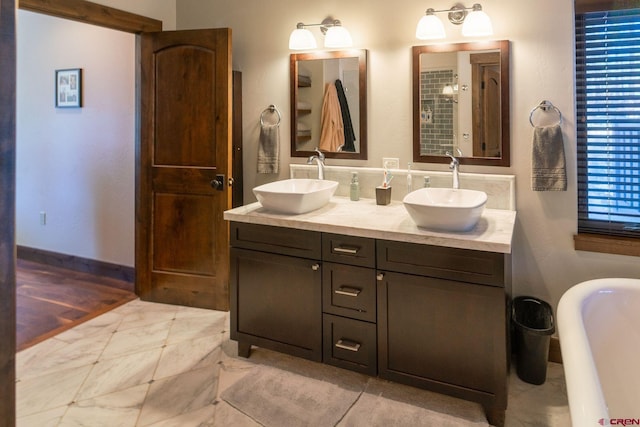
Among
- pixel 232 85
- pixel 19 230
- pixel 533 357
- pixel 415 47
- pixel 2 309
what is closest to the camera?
pixel 2 309

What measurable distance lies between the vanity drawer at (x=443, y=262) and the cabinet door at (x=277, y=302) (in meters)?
0.38

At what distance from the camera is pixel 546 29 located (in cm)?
228

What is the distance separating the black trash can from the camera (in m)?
2.13

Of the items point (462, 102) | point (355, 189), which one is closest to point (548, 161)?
point (462, 102)

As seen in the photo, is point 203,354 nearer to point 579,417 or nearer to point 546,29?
point 579,417

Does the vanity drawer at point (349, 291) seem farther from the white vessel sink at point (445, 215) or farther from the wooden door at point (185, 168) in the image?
the wooden door at point (185, 168)

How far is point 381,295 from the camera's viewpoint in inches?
79.2

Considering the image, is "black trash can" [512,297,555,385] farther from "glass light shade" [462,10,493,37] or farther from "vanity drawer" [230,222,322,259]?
"glass light shade" [462,10,493,37]

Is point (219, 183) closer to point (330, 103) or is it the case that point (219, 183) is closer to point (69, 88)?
point (330, 103)

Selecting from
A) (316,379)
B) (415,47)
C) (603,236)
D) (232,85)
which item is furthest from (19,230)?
(603,236)

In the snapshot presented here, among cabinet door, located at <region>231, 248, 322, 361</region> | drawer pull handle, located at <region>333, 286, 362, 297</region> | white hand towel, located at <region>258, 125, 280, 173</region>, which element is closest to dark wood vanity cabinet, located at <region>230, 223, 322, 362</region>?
cabinet door, located at <region>231, 248, 322, 361</region>

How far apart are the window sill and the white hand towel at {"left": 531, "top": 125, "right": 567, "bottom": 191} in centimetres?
29

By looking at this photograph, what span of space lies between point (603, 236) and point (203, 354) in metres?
2.29

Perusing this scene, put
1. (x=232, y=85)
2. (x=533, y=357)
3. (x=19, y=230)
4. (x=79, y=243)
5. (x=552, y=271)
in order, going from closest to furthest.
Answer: (x=533, y=357) < (x=552, y=271) < (x=232, y=85) < (x=79, y=243) < (x=19, y=230)
